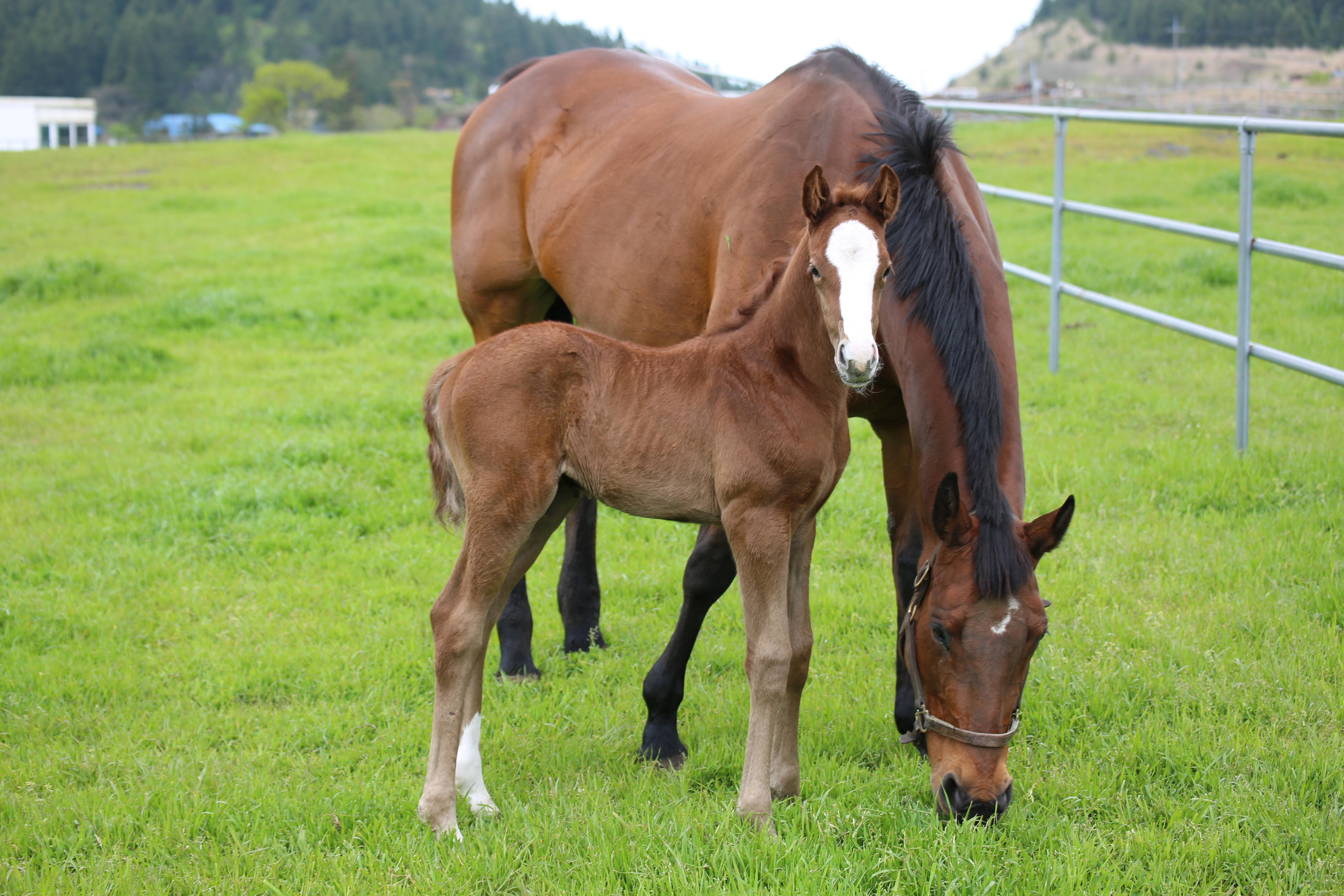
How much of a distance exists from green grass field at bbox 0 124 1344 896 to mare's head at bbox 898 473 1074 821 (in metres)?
0.15

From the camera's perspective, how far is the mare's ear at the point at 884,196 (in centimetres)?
246

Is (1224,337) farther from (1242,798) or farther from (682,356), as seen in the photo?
(682,356)

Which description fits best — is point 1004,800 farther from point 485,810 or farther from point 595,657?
point 595,657

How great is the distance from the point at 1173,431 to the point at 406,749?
462 cm

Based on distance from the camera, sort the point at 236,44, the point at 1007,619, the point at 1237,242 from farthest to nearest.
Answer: the point at 236,44
the point at 1237,242
the point at 1007,619

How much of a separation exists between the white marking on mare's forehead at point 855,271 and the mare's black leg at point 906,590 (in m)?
1.15

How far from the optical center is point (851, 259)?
2352 millimetres

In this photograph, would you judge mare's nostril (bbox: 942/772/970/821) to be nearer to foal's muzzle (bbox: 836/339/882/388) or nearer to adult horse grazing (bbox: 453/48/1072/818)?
adult horse grazing (bbox: 453/48/1072/818)

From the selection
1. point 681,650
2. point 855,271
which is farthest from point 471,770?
point 855,271

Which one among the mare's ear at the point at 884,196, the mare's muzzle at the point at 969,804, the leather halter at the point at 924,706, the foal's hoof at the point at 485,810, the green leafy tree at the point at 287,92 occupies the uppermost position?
the green leafy tree at the point at 287,92

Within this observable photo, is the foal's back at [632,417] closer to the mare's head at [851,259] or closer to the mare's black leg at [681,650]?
the mare's head at [851,259]

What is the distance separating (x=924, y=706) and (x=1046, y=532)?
0.57m

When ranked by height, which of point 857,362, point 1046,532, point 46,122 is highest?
point 46,122

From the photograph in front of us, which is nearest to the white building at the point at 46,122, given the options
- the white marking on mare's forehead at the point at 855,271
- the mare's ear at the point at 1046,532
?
the white marking on mare's forehead at the point at 855,271
